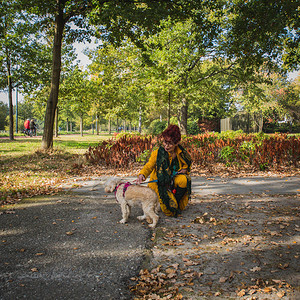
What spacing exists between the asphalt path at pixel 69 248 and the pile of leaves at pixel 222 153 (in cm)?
322

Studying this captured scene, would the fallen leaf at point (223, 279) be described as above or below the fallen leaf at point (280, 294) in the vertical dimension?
below

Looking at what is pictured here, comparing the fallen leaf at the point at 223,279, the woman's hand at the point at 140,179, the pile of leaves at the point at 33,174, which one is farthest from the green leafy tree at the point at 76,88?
the fallen leaf at the point at 223,279

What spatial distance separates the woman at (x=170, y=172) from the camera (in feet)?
13.1

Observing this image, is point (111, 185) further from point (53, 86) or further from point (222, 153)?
point (53, 86)

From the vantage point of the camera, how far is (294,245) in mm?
3084

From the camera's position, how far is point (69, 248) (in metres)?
3.02

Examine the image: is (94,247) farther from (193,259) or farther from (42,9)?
(42,9)

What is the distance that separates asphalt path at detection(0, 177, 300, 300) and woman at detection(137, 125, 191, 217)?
613mm

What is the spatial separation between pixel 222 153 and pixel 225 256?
18.8 ft

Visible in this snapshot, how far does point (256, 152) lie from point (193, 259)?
19.9 feet

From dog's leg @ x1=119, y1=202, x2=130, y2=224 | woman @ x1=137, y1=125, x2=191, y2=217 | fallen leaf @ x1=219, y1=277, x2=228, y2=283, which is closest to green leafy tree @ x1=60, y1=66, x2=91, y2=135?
woman @ x1=137, y1=125, x2=191, y2=217

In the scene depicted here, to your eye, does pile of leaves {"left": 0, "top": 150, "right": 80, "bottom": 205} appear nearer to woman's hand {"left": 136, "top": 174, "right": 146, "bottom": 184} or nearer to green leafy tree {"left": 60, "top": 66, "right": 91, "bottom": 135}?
woman's hand {"left": 136, "top": 174, "right": 146, "bottom": 184}

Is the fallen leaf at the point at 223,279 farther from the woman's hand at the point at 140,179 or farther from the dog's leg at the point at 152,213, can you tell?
the woman's hand at the point at 140,179

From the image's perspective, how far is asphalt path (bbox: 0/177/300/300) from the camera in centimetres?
224
